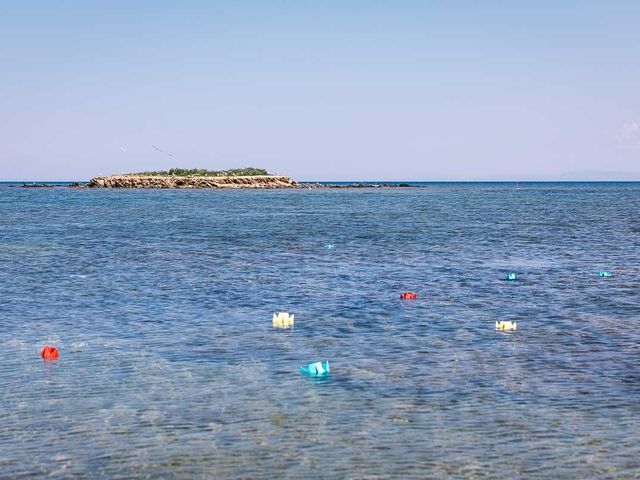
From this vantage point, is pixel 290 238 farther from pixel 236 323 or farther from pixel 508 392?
pixel 508 392

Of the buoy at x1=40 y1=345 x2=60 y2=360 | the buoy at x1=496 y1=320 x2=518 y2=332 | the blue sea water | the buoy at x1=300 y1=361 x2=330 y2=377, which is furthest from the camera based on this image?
the buoy at x1=496 y1=320 x2=518 y2=332

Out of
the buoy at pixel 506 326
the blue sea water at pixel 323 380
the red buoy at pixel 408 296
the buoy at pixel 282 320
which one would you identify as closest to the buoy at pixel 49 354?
the blue sea water at pixel 323 380

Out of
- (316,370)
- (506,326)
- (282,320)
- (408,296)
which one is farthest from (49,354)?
(408,296)

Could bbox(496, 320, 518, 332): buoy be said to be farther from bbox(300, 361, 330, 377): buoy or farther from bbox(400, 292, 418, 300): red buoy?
bbox(300, 361, 330, 377): buoy

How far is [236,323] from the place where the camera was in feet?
65.6

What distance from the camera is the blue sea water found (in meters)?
10.4

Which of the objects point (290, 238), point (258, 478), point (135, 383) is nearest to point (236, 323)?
point (135, 383)

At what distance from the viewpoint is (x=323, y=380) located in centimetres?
1419

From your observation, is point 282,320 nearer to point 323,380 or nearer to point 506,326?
point 323,380

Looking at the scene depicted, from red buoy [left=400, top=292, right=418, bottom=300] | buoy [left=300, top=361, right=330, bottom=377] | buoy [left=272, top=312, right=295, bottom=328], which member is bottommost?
red buoy [left=400, top=292, right=418, bottom=300]

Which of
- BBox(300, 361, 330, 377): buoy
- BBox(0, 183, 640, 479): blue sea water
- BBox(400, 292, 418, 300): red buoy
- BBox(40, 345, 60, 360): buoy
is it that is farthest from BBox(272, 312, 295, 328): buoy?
BBox(40, 345, 60, 360): buoy

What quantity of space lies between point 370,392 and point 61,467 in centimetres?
558

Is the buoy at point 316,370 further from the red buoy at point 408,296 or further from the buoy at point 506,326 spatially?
the red buoy at point 408,296

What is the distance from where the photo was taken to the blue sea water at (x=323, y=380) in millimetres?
10391
